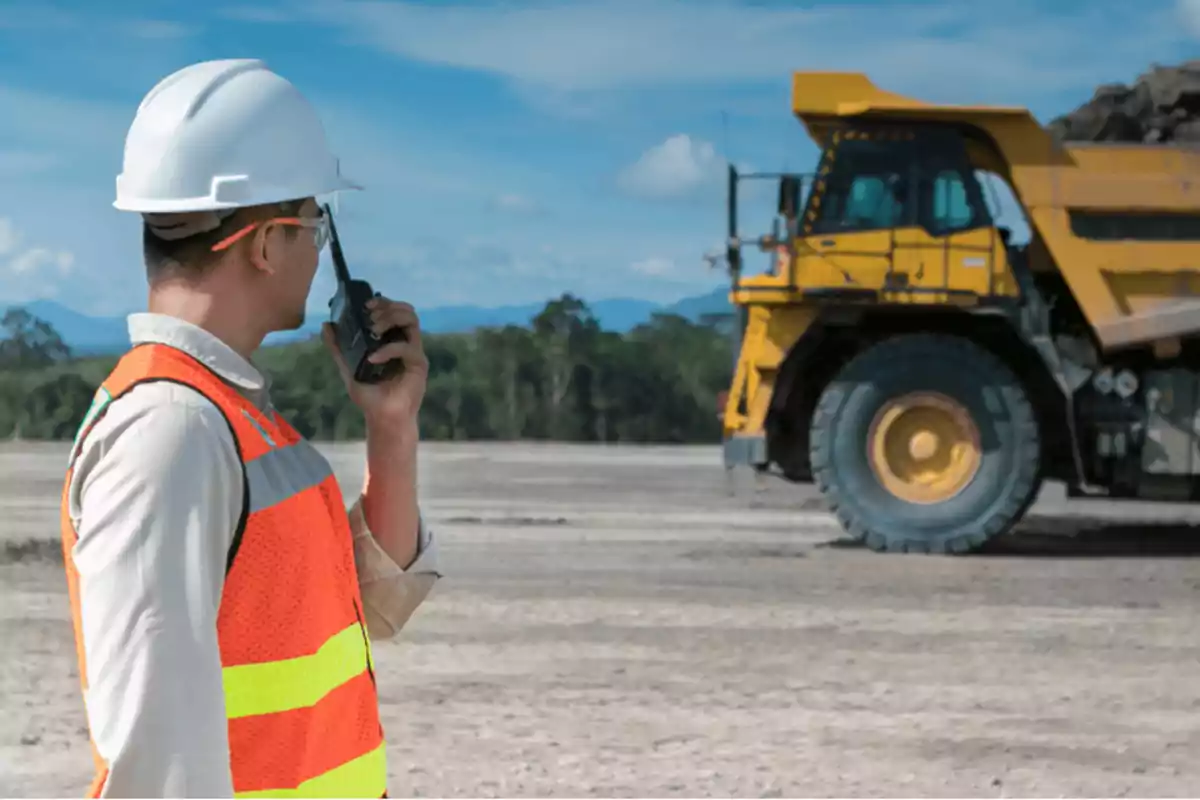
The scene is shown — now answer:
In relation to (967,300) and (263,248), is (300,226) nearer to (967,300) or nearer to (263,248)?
(263,248)

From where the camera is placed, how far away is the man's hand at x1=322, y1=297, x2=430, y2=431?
1854mm

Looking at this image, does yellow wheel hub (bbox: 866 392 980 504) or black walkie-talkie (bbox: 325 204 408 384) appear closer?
black walkie-talkie (bbox: 325 204 408 384)

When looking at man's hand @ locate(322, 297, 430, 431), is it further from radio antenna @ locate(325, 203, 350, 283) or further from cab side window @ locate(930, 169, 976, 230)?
cab side window @ locate(930, 169, 976, 230)

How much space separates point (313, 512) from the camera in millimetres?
1588

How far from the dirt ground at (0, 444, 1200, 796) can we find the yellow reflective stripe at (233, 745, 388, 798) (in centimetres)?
289

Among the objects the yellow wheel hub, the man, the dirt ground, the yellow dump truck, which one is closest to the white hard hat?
the man

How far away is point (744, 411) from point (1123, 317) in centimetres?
251

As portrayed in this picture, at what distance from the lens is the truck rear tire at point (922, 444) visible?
9.65m

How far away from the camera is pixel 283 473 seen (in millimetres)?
1557

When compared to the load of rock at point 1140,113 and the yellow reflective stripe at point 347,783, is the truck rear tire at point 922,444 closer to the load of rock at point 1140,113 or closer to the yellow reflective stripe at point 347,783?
the load of rock at point 1140,113

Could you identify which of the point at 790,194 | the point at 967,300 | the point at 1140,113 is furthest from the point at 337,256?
the point at 1140,113

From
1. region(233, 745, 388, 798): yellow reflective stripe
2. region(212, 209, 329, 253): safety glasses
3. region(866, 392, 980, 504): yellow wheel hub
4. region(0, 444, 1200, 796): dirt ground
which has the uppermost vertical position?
region(212, 209, 329, 253): safety glasses

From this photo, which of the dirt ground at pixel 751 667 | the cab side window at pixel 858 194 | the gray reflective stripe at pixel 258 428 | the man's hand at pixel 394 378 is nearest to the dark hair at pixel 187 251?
the gray reflective stripe at pixel 258 428

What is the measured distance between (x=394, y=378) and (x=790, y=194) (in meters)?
7.99
